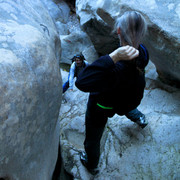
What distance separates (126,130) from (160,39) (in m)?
1.07

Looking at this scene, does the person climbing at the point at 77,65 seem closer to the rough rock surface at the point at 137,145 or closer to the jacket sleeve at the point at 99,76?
the rough rock surface at the point at 137,145

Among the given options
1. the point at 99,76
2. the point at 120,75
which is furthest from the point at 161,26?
the point at 99,76

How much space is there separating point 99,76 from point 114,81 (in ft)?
0.36

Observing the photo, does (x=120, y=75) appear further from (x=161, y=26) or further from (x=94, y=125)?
(x=161, y=26)

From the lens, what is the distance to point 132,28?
1.03 meters

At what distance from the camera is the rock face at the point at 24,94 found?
913mm

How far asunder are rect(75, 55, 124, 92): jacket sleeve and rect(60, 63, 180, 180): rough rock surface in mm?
1209

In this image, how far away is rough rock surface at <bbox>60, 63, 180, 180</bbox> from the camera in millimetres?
1924

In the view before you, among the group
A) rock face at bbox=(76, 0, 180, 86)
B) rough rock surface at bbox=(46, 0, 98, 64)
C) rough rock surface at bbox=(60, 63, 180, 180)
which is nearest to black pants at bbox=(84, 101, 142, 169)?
rough rock surface at bbox=(60, 63, 180, 180)

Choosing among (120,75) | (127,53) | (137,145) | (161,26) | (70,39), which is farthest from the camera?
(70,39)

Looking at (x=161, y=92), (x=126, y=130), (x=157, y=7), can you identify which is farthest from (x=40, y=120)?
(x=161, y=92)

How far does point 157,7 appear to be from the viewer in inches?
81.6

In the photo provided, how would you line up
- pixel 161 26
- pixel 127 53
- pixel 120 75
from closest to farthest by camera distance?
pixel 127 53 < pixel 120 75 < pixel 161 26

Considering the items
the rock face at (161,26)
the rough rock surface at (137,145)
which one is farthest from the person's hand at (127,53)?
the rough rock surface at (137,145)
